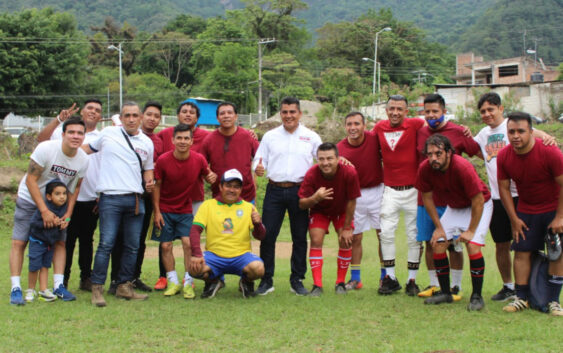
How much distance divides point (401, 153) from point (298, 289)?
2143mm

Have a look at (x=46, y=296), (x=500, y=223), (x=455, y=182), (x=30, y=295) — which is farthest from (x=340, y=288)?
(x=30, y=295)

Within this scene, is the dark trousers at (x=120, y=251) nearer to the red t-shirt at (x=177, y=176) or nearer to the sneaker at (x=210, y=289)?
the red t-shirt at (x=177, y=176)

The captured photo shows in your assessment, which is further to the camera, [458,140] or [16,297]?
[458,140]

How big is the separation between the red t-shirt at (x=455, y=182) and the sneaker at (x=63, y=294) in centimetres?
419

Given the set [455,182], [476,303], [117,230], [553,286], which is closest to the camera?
[553,286]

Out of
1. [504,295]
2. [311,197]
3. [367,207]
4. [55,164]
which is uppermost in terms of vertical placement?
[55,164]

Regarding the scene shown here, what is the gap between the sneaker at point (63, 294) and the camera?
6.29 metres

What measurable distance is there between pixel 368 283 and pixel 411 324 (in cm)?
233

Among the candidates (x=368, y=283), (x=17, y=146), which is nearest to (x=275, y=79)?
(x=17, y=146)

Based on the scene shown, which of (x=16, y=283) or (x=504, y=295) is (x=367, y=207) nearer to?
(x=504, y=295)

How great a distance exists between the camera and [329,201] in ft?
22.2

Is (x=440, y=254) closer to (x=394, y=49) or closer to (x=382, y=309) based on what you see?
(x=382, y=309)

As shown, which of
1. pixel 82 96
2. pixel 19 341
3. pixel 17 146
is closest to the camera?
pixel 19 341

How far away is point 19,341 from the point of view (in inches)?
191
